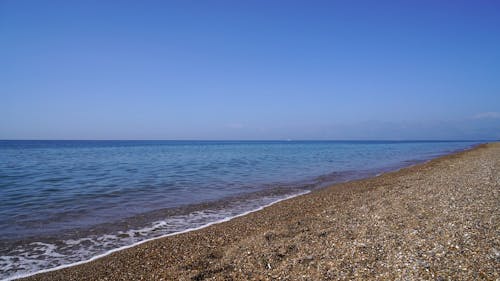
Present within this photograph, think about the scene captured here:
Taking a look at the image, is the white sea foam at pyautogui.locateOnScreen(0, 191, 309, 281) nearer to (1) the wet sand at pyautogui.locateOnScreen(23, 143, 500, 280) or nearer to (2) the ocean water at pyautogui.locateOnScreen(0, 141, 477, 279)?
(2) the ocean water at pyautogui.locateOnScreen(0, 141, 477, 279)

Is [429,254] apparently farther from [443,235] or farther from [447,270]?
[443,235]

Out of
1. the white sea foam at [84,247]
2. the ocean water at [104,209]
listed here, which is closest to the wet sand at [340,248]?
the white sea foam at [84,247]

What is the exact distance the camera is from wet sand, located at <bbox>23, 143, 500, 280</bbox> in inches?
196

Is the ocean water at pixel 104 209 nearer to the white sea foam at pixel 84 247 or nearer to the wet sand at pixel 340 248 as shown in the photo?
the white sea foam at pixel 84 247

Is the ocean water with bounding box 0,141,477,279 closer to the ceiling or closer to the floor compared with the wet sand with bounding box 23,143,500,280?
closer to the floor

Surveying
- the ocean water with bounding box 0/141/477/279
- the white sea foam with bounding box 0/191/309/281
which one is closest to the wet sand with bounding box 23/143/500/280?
the white sea foam with bounding box 0/191/309/281

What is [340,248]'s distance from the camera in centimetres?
610

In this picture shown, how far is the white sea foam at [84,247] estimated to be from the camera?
7167 mm

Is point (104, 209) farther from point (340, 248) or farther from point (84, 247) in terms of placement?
point (340, 248)

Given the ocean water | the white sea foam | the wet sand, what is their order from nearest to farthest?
the wet sand → the white sea foam → the ocean water

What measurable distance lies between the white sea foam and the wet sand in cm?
55

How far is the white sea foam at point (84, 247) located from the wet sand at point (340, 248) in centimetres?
55

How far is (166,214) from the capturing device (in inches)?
468

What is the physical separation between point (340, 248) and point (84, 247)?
7.22 m
